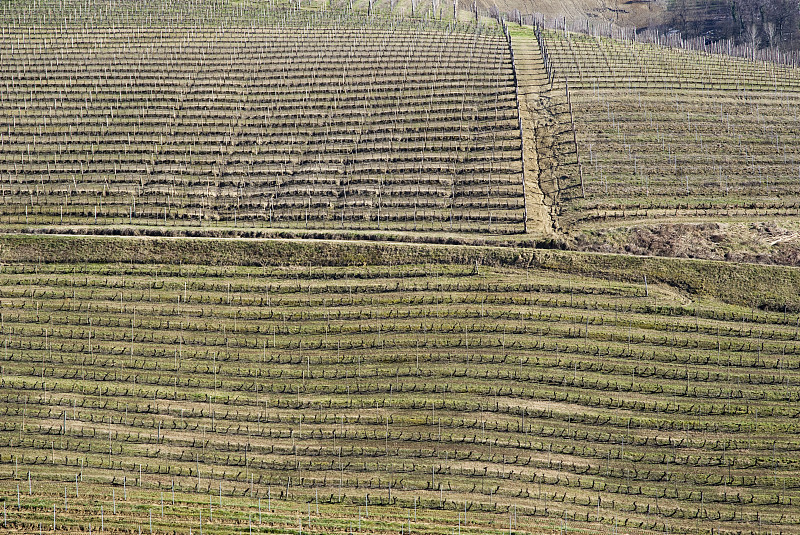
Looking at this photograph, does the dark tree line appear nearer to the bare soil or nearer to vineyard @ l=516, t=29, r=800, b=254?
vineyard @ l=516, t=29, r=800, b=254

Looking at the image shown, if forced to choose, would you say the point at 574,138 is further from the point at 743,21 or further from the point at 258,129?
the point at 743,21

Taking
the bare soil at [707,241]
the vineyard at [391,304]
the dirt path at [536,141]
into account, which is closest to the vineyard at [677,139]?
the vineyard at [391,304]

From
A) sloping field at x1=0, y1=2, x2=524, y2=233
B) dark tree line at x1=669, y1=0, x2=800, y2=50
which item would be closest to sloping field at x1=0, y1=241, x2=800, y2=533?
sloping field at x1=0, y1=2, x2=524, y2=233

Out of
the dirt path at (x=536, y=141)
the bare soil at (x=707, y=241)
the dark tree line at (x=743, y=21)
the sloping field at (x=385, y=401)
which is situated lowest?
the sloping field at (x=385, y=401)

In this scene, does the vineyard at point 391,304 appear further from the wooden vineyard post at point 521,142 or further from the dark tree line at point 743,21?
the dark tree line at point 743,21

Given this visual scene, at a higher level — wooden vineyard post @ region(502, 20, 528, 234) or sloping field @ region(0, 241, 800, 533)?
wooden vineyard post @ region(502, 20, 528, 234)

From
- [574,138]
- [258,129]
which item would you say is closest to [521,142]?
[574,138]

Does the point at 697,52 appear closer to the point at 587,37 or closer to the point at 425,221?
the point at 587,37
